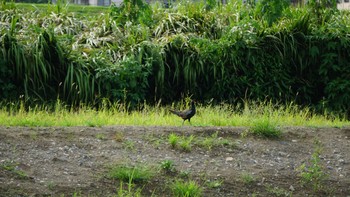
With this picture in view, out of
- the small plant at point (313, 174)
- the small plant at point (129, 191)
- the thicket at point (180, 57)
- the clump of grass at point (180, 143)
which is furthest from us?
the thicket at point (180, 57)

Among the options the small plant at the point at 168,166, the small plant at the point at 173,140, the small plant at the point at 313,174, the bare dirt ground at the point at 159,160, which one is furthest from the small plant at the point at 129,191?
the small plant at the point at 313,174

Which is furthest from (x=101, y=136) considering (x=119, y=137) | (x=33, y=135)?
(x=33, y=135)

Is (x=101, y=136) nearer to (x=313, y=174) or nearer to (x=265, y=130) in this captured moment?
(x=265, y=130)

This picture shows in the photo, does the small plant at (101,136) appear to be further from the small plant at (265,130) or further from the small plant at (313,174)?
the small plant at (313,174)

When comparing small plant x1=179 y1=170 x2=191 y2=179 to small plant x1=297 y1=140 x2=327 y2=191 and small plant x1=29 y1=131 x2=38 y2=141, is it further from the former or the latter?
small plant x1=29 y1=131 x2=38 y2=141

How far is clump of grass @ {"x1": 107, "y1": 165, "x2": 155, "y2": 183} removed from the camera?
6.37 m

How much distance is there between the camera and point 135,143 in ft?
24.4

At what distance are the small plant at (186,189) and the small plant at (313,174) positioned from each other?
131 cm

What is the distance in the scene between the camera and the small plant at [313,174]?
6.79m

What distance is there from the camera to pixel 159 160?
696 centimetres

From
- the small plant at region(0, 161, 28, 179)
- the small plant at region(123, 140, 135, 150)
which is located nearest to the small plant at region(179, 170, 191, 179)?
the small plant at region(123, 140, 135, 150)

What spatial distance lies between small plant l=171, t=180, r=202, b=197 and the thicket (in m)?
5.59

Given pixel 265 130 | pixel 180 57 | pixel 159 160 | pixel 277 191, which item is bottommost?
pixel 277 191

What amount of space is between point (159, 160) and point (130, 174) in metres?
0.64
